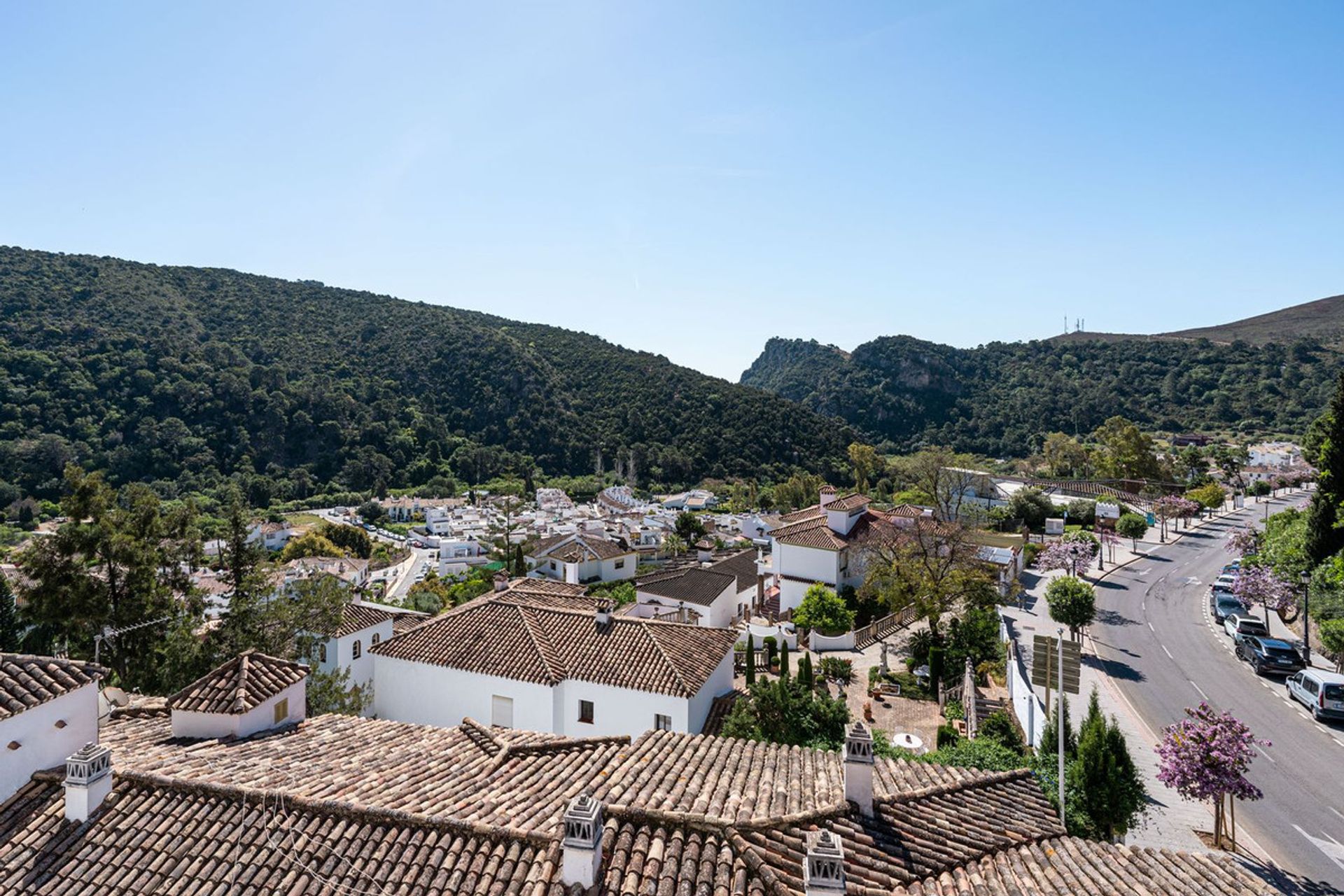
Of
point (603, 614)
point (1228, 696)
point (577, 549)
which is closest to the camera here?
point (603, 614)

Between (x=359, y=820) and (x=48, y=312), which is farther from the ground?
(x=48, y=312)

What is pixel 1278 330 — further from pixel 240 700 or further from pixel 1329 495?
pixel 240 700

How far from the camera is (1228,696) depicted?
18.8 meters

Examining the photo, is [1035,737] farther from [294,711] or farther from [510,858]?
[294,711]

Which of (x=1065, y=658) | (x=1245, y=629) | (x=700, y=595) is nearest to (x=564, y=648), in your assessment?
(x=1065, y=658)

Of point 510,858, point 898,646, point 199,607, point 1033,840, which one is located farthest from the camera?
point 898,646

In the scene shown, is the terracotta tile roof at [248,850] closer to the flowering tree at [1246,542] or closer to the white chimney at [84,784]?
the white chimney at [84,784]

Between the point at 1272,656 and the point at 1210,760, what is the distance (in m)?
13.8

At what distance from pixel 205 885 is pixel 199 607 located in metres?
20.4

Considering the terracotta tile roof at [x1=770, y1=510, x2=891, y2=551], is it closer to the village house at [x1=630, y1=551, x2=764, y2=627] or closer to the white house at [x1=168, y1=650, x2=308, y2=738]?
the village house at [x1=630, y1=551, x2=764, y2=627]

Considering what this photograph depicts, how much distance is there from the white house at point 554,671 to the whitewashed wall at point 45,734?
301 inches

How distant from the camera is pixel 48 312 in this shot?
3654 inches

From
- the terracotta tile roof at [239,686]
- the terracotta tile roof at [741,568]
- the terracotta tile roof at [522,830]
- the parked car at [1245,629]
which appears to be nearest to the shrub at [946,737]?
the terracotta tile roof at [522,830]

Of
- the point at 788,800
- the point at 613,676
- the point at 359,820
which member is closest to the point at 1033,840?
the point at 788,800
